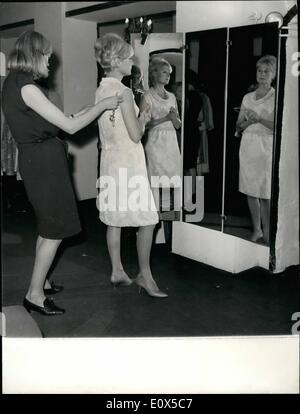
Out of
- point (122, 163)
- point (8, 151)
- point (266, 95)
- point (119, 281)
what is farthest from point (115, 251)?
point (8, 151)

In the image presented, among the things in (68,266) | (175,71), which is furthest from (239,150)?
(68,266)

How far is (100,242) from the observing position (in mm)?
3871

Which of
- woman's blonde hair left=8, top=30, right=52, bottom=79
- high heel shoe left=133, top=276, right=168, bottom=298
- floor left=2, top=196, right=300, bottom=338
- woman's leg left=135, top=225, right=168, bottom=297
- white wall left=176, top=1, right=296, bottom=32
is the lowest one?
floor left=2, top=196, right=300, bottom=338

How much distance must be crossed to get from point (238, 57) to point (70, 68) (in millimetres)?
2229

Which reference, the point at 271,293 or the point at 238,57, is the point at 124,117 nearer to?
the point at 238,57

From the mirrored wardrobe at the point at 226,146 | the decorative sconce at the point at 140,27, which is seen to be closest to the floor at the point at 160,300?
the mirrored wardrobe at the point at 226,146

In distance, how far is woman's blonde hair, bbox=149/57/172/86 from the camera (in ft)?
10.5

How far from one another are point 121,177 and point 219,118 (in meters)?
0.89

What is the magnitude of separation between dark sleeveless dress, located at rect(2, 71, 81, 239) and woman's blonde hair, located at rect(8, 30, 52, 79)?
1.4 inches

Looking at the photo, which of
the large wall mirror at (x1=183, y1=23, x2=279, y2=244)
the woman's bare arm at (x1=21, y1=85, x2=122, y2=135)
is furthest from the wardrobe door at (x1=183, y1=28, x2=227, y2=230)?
the woman's bare arm at (x1=21, y1=85, x2=122, y2=135)

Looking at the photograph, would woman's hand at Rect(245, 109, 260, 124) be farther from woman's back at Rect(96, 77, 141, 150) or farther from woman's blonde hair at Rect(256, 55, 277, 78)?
woman's back at Rect(96, 77, 141, 150)

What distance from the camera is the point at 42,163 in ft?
7.73

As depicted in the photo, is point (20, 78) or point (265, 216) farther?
point (265, 216)

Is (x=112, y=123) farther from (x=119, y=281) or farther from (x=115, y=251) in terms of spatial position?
(x=119, y=281)
